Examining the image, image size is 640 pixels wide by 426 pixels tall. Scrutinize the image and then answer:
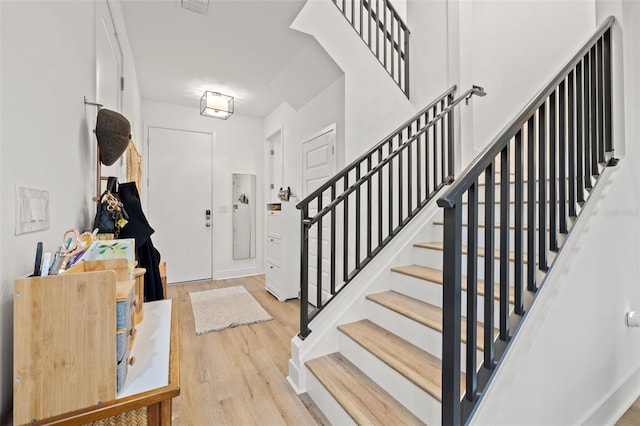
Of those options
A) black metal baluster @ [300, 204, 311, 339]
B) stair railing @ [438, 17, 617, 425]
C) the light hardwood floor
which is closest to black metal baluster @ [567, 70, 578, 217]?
stair railing @ [438, 17, 617, 425]

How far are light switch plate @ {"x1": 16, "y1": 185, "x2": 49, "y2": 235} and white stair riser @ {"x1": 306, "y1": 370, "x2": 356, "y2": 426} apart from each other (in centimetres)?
149

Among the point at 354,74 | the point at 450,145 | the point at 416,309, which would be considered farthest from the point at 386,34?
the point at 416,309

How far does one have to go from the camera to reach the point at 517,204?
1184mm

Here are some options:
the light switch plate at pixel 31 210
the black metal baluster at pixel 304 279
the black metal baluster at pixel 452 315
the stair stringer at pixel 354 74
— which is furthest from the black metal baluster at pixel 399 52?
the light switch plate at pixel 31 210

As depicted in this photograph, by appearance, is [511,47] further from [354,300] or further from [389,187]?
[354,300]

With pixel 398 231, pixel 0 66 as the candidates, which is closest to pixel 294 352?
pixel 398 231

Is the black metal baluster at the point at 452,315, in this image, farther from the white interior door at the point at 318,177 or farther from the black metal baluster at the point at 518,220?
the white interior door at the point at 318,177

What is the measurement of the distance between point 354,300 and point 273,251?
222cm

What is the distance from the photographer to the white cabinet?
3769mm

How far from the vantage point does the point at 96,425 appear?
2.37 feet

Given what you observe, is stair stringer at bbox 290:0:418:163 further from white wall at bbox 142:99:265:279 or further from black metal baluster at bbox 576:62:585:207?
white wall at bbox 142:99:265:279

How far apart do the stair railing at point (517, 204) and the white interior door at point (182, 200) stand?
168 inches

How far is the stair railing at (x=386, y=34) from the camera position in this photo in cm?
290

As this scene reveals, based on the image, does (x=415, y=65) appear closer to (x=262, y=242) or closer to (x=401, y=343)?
(x=401, y=343)
